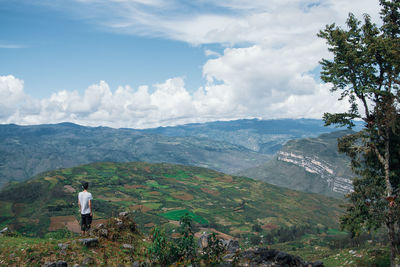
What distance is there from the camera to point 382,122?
2647 centimetres

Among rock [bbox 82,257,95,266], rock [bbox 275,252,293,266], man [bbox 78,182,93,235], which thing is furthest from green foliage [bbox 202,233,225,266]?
man [bbox 78,182,93,235]

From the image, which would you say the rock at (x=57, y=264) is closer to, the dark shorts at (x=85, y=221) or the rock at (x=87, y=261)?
the rock at (x=87, y=261)

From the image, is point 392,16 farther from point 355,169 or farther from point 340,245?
point 340,245

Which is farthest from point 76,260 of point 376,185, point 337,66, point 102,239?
point 376,185

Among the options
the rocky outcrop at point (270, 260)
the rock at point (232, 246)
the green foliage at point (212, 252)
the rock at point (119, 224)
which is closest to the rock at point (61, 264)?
the rock at point (119, 224)

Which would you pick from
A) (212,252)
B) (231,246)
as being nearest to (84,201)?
(212,252)

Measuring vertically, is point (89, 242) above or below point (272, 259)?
above

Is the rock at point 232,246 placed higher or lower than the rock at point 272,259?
lower

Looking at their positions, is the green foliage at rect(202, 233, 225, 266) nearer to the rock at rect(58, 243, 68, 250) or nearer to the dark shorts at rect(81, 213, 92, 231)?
the rock at rect(58, 243, 68, 250)

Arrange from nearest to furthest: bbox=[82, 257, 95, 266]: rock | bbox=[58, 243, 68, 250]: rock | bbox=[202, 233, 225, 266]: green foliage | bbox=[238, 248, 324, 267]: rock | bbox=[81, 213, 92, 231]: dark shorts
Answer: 1. bbox=[202, 233, 225, 266]: green foliage
2. bbox=[82, 257, 95, 266]: rock
3. bbox=[58, 243, 68, 250]: rock
4. bbox=[238, 248, 324, 267]: rock
5. bbox=[81, 213, 92, 231]: dark shorts

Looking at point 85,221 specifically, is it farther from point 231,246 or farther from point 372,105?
point 372,105

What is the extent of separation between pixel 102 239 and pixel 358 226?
24.8 metres

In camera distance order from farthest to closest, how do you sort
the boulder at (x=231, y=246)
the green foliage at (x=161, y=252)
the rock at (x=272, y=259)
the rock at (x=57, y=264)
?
the boulder at (x=231, y=246) < the rock at (x=272, y=259) < the green foliage at (x=161, y=252) < the rock at (x=57, y=264)

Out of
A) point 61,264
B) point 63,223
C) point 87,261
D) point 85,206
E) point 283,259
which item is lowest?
point 63,223
